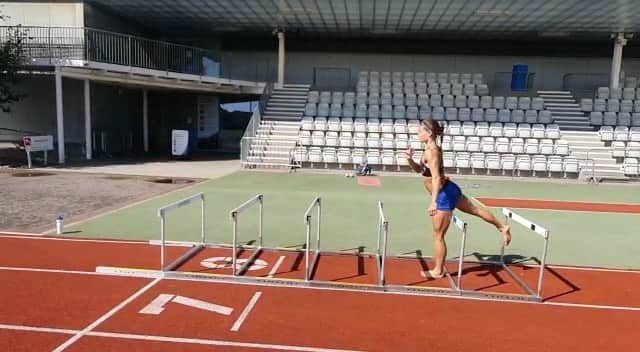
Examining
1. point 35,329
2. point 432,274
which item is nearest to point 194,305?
point 35,329

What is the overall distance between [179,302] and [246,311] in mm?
793

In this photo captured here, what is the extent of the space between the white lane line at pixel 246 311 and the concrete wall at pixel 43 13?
19379mm

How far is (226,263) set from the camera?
6.46 meters

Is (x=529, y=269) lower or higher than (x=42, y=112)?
lower

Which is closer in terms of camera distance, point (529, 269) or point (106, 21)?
point (529, 269)

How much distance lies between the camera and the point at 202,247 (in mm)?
7172

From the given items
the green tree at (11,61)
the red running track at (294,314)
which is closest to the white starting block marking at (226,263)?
the red running track at (294,314)

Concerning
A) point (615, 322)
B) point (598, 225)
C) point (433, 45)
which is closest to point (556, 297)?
point (615, 322)

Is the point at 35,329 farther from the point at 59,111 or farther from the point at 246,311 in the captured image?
the point at 59,111

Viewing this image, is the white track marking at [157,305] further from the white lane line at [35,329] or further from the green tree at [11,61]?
the green tree at [11,61]

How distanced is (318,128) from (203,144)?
30.4 ft

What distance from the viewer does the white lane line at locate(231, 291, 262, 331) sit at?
4.49 meters

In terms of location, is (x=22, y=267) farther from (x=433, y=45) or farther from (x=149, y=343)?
(x=433, y=45)

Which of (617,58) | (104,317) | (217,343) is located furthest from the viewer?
(617,58)
